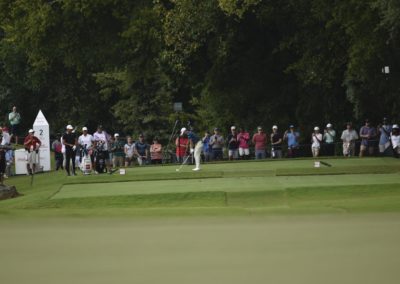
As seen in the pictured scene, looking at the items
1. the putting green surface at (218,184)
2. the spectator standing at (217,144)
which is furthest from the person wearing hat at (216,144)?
the putting green surface at (218,184)

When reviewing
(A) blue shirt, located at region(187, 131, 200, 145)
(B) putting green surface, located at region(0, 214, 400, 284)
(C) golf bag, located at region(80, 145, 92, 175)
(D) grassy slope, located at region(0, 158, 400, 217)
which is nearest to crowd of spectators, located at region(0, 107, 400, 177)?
(A) blue shirt, located at region(187, 131, 200, 145)

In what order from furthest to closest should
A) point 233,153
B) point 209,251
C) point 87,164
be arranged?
point 233,153 → point 87,164 → point 209,251

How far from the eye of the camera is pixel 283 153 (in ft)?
143

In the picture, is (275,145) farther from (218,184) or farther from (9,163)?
(218,184)

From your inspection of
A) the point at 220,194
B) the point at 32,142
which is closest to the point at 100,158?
the point at 32,142

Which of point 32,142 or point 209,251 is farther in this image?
point 32,142

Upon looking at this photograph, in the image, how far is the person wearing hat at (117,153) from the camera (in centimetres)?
3784

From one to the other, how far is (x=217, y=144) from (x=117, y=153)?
4807mm

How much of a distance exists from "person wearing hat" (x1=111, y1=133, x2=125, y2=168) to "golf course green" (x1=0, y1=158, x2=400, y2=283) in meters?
8.64

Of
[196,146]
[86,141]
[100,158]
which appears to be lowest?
[100,158]

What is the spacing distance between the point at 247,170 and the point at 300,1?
1406 cm

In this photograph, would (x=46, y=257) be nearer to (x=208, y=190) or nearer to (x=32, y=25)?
(x=208, y=190)

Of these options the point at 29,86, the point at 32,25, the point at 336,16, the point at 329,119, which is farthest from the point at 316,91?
the point at 29,86

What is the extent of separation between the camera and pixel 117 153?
3878cm
